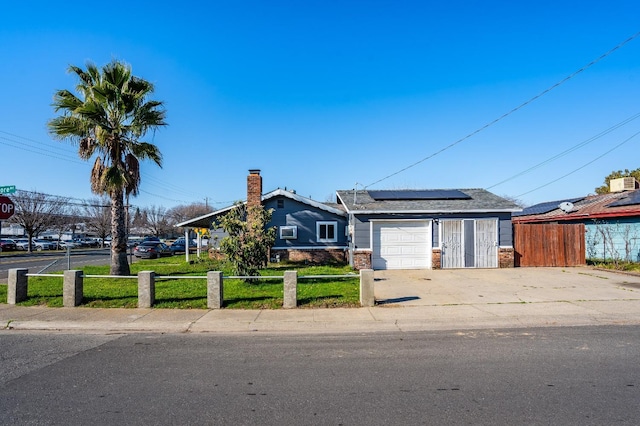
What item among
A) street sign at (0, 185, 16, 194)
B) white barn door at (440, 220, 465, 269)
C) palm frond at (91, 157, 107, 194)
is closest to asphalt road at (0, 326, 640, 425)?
street sign at (0, 185, 16, 194)

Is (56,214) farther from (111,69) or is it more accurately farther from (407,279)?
(407,279)

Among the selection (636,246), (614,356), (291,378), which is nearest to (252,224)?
(291,378)

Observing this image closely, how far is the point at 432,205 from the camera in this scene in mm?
17281

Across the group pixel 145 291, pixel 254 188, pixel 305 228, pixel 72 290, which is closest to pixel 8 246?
pixel 254 188

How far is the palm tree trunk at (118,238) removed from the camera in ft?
43.2

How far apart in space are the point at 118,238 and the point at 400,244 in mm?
11647

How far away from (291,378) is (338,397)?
83 centimetres

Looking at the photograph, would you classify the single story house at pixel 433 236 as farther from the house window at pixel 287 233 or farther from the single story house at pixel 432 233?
the house window at pixel 287 233

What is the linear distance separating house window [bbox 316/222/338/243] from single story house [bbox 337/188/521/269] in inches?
129

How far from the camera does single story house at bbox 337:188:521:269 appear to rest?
1650cm

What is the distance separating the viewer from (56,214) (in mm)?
50031

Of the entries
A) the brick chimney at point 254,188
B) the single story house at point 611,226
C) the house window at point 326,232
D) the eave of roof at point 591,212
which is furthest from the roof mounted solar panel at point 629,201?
the brick chimney at point 254,188

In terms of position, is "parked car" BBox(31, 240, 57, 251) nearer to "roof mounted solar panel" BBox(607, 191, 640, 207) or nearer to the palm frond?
the palm frond

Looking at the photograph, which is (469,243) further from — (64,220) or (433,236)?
(64,220)
